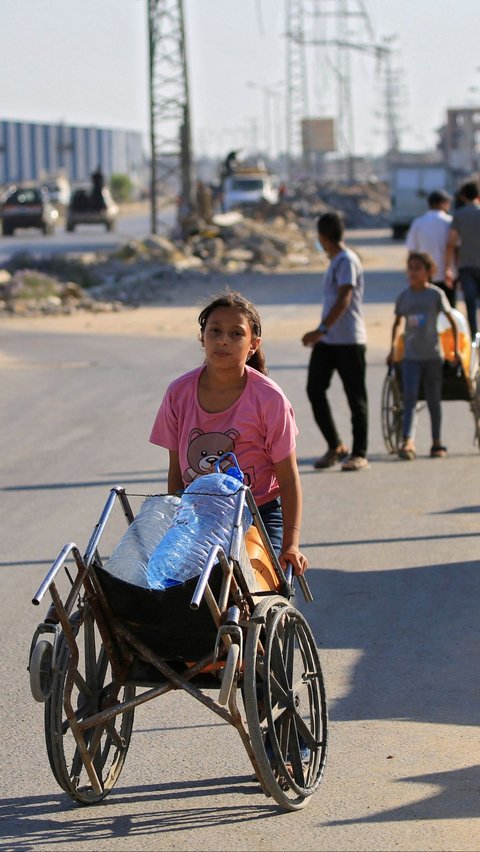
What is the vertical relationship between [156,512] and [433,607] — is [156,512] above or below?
above

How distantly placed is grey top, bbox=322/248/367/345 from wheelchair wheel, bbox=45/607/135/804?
234 inches

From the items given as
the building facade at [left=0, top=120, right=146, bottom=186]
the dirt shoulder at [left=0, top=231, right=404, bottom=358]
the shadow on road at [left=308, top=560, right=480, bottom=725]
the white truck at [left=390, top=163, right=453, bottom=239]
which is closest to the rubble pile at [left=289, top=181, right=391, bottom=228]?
the white truck at [left=390, top=163, right=453, bottom=239]

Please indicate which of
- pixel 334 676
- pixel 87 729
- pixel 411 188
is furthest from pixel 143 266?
pixel 87 729

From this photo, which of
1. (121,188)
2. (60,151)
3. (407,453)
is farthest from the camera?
(60,151)

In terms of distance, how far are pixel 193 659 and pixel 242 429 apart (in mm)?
848

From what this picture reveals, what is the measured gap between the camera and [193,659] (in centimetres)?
438

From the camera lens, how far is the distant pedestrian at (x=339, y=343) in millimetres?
10445

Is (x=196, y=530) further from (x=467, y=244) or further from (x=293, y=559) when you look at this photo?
(x=467, y=244)

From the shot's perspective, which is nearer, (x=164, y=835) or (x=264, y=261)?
(x=164, y=835)

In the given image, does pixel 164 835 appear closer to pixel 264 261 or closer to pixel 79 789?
pixel 79 789

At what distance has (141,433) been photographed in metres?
12.8

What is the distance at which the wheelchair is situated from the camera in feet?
36.2

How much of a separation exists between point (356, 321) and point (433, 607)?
397 cm

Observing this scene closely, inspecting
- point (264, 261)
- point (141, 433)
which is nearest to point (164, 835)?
point (141, 433)
